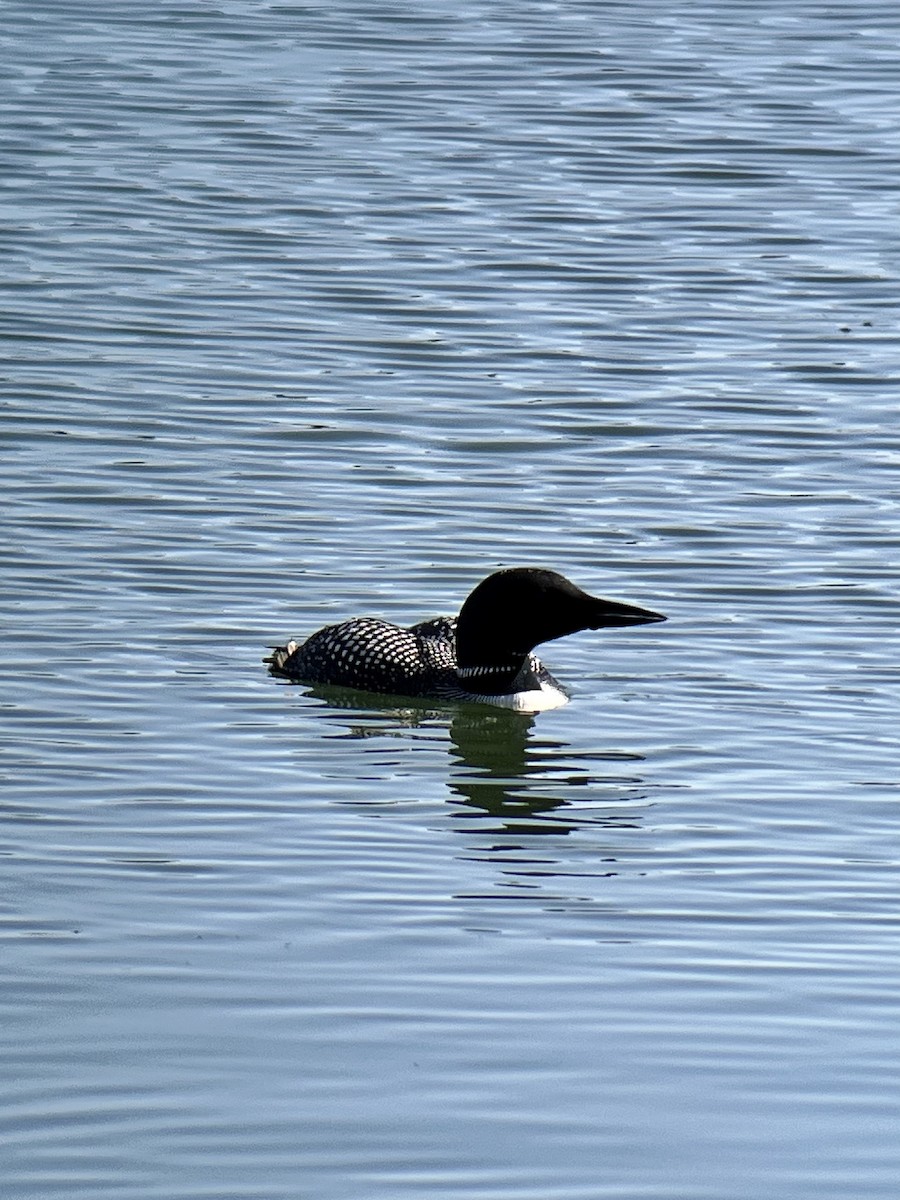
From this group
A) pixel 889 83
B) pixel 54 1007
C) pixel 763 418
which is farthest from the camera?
pixel 889 83

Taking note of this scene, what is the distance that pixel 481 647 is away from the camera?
871 cm

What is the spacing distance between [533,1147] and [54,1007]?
116 centimetres

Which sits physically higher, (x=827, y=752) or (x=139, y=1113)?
(x=139, y=1113)

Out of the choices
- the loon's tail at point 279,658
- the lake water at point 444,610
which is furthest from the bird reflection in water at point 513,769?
the loon's tail at point 279,658

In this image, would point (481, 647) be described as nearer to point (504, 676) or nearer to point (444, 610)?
point (504, 676)

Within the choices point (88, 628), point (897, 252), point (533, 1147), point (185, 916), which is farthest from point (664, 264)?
point (533, 1147)

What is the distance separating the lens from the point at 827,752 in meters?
7.70

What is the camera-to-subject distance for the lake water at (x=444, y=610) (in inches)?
195

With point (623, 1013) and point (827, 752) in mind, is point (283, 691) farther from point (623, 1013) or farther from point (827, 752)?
point (623, 1013)

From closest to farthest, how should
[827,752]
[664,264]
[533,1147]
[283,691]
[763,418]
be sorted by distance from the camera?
1. [533,1147]
2. [827,752]
3. [283,691]
4. [763,418]
5. [664,264]

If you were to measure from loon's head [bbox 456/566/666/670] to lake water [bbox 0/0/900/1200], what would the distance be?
0.25 meters

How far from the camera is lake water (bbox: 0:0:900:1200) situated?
4953 millimetres

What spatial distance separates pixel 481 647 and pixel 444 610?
2.63 ft

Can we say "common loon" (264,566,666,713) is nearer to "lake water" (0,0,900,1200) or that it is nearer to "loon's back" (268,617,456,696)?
"loon's back" (268,617,456,696)
